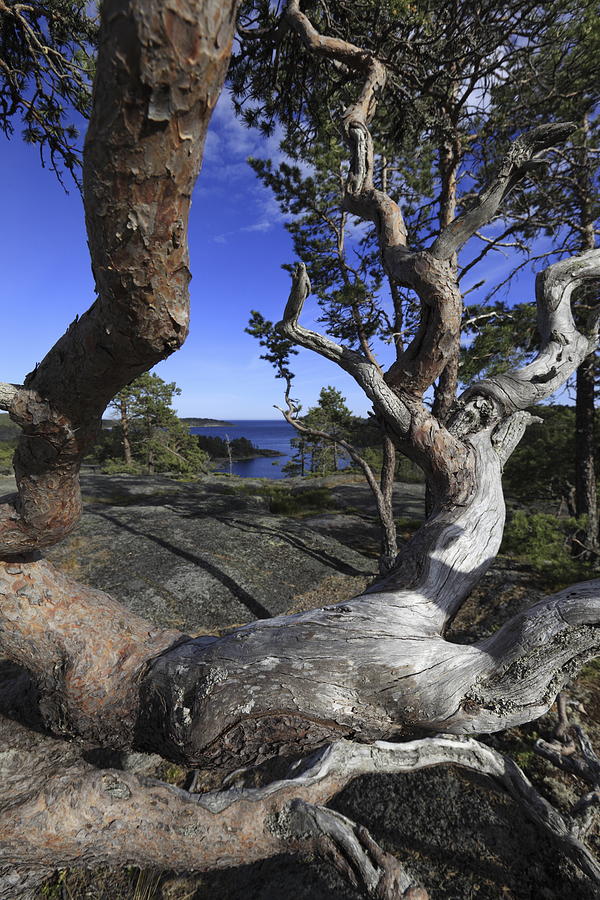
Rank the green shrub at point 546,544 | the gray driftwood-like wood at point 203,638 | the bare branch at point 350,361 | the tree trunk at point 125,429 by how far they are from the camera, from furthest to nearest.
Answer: the tree trunk at point 125,429 < the green shrub at point 546,544 < the bare branch at point 350,361 < the gray driftwood-like wood at point 203,638

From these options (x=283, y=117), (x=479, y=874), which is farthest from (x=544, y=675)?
(x=283, y=117)

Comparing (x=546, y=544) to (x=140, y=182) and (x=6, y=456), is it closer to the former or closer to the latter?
(x=140, y=182)

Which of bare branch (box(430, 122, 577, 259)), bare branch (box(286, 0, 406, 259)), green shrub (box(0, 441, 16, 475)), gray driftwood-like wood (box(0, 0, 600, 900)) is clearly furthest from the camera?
green shrub (box(0, 441, 16, 475))

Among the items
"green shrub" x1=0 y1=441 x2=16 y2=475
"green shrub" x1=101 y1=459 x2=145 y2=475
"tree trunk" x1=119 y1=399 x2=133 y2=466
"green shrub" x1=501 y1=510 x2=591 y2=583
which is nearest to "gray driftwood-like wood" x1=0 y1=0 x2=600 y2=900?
"green shrub" x1=501 y1=510 x2=591 y2=583

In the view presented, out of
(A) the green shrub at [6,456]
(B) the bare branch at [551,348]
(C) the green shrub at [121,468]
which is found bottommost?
(C) the green shrub at [121,468]

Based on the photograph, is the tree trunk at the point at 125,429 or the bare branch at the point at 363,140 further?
the tree trunk at the point at 125,429

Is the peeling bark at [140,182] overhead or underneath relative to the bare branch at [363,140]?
underneath

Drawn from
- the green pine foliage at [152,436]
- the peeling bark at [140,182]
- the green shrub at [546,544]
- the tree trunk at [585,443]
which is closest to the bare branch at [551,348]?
the peeling bark at [140,182]

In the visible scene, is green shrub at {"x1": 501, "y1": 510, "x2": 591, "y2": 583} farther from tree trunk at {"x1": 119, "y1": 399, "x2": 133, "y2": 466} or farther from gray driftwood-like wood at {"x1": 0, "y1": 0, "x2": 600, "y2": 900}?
tree trunk at {"x1": 119, "y1": 399, "x2": 133, "y2": 466}

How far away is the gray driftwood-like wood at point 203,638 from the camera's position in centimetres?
92

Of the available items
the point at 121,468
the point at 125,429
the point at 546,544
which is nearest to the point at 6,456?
the point at 121,468

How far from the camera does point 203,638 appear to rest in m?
2.41

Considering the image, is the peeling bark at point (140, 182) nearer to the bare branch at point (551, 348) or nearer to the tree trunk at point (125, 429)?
the bare branch at point (551, 348)

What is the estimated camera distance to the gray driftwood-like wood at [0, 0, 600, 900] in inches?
36.1
